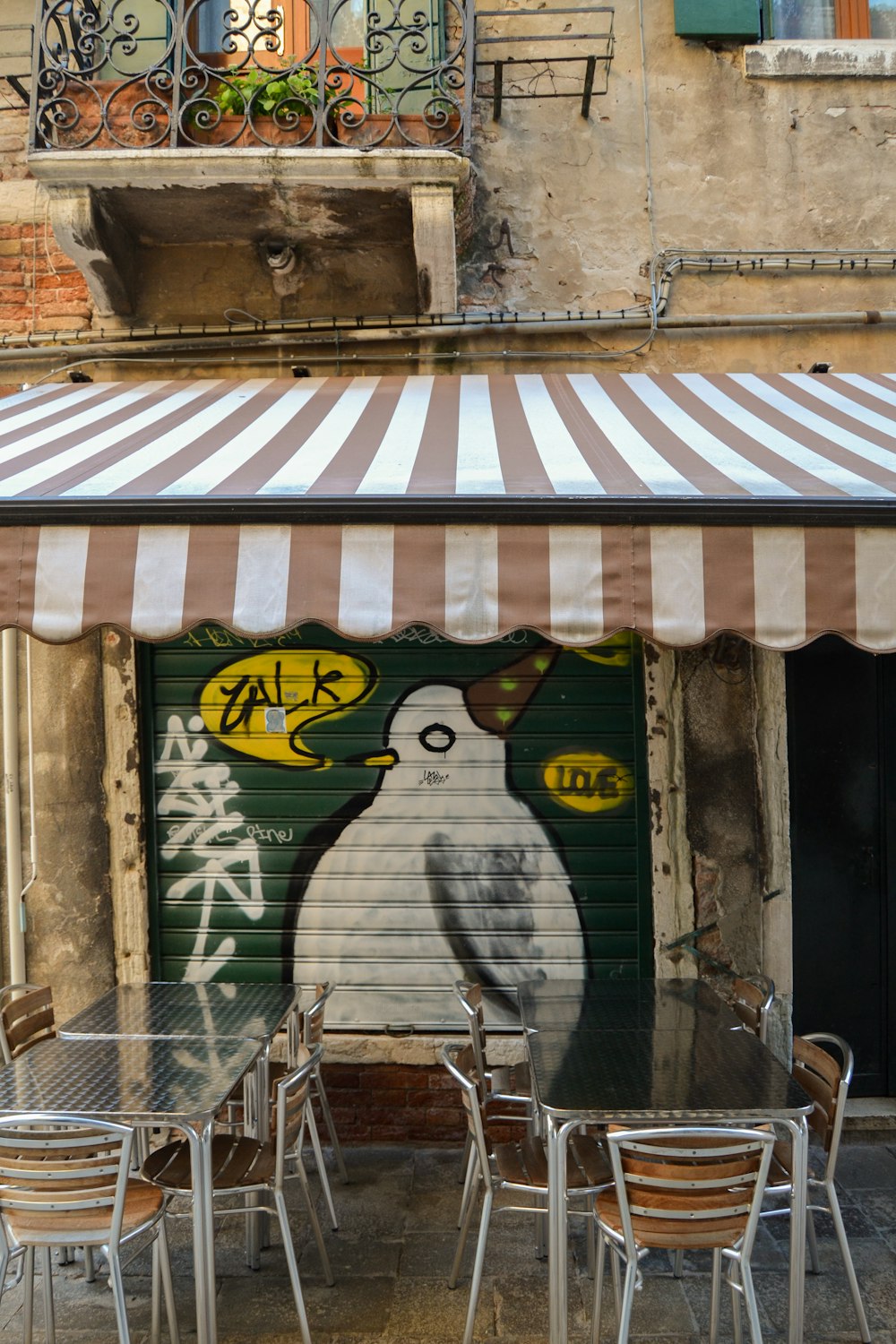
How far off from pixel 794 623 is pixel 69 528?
8.13ft

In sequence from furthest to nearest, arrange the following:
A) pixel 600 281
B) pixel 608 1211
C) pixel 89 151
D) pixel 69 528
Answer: pixel 600 281 → pixel 89 151 → pixel 69 528 → pixel 608 1211

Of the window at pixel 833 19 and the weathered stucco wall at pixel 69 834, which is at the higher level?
the window at pixel 833 19

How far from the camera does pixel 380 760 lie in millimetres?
5629

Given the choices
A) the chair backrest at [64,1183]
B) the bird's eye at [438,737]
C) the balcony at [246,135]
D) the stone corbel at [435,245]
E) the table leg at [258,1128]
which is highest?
the balcony at [246,135]

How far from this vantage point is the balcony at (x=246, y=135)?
5.32 metres

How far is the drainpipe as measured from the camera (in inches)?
225

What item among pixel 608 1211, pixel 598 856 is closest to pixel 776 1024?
pixel 598 856

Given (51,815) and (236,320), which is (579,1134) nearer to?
(51,815)

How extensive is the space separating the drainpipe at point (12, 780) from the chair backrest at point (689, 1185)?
12.4 feet

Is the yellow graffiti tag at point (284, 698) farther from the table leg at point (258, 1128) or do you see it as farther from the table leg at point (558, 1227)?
the table leg at point (558, 1227)

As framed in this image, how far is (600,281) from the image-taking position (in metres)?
6.00

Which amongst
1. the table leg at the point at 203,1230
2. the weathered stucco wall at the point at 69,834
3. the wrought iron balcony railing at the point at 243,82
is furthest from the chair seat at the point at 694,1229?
the wrought iron balcony railing at the point at 243,82

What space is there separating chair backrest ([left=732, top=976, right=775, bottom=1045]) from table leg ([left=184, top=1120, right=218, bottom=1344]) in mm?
2167

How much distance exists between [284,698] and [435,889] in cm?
129
